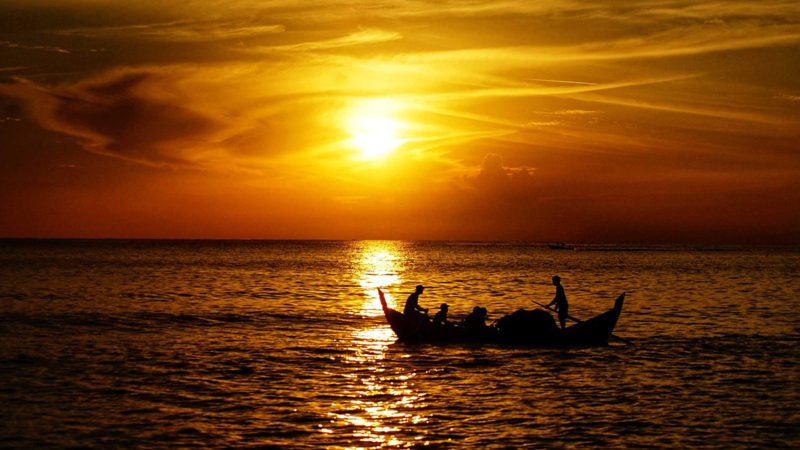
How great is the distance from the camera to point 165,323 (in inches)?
1657

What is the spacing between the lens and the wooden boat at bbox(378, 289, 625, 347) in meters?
32.9

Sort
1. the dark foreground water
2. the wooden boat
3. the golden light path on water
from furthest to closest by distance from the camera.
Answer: the wooden boat, the dark foreground water, the golden light path on water

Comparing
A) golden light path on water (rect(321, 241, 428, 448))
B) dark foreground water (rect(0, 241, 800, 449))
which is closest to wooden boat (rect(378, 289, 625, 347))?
dark foreground water (rect(0, 241, 800, 449))

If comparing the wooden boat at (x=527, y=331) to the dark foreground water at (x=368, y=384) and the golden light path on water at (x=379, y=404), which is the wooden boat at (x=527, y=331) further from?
the golden light path on water at (x=379, y=404)

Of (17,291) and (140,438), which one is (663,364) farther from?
(17,291)

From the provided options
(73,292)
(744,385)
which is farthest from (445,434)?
(73,292)

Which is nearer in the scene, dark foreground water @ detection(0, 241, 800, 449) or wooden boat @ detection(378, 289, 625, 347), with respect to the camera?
dark foreground water @ detection(0, 241, 800, 449)

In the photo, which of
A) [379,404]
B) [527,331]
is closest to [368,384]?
[379,404]

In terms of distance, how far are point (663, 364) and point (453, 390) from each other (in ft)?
30.3

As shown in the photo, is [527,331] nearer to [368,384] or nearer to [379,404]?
[368,384]

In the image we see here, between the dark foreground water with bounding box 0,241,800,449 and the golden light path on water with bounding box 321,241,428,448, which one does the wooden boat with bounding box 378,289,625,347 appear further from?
the golden light path on water with bounding box 321,241,428,448

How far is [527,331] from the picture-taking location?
108 ft

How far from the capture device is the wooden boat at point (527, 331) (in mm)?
32938

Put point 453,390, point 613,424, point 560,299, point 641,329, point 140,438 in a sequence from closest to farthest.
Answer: point 140,438 → point 613,424 → point 453,390 → point 560,299 → point 641,329
